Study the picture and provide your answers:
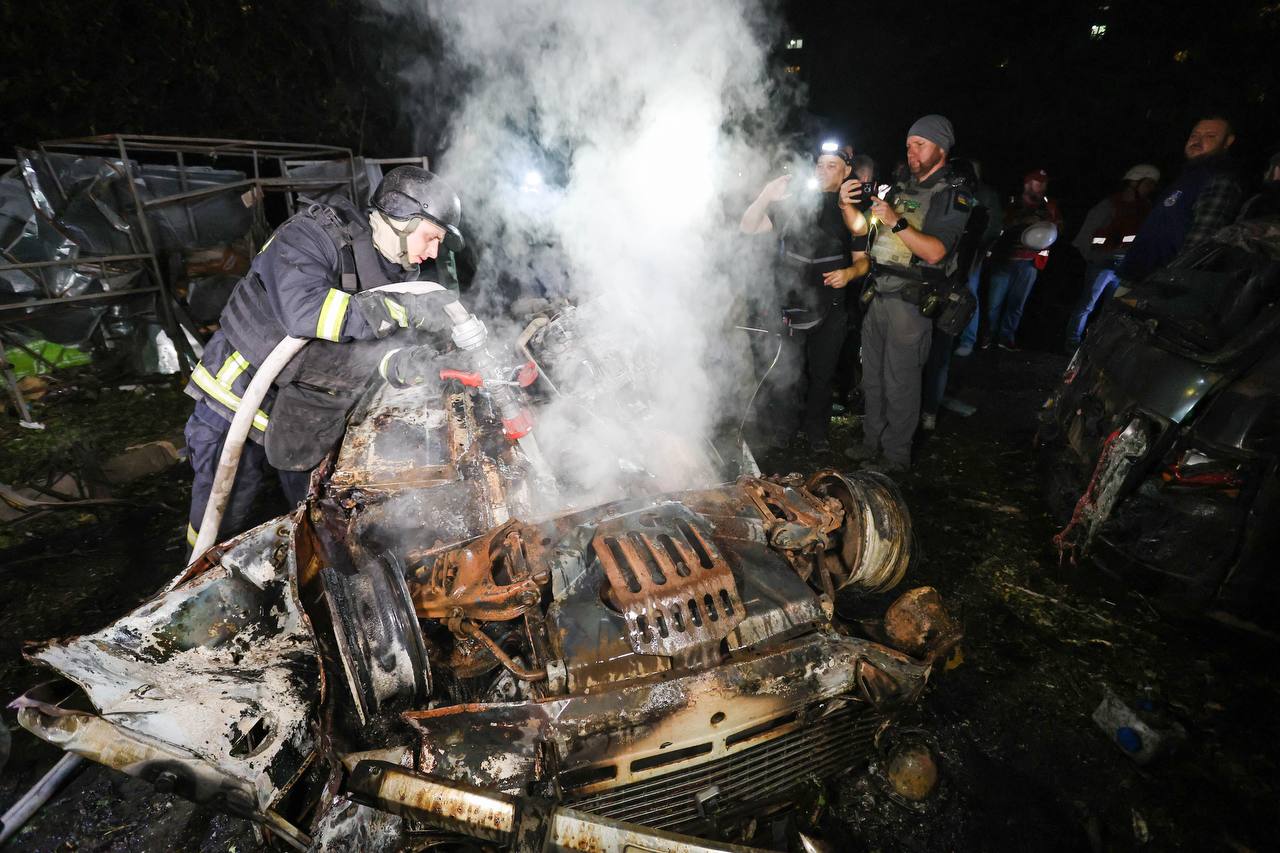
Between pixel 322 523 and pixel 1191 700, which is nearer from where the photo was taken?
pixel 322 523

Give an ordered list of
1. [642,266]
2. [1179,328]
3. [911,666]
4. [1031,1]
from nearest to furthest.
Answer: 1. [911,666]
2. [1179,328]
3. [642,266]
4. [1031,1]

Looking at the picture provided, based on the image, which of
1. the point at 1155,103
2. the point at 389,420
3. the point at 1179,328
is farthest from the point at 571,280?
the point at 1155,103

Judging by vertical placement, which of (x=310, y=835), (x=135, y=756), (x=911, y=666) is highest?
(x=911, y=666)

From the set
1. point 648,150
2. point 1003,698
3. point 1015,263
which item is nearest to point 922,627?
point 1003,698

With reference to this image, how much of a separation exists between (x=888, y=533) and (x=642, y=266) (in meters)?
2.63

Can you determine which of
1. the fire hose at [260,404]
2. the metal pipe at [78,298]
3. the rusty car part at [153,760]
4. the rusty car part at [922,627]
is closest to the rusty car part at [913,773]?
the rusty car part at [922,627]

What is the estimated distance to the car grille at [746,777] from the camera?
1729 millimetres

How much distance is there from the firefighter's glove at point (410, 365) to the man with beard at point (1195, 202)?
5561mm

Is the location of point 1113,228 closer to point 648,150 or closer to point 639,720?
point 648,150

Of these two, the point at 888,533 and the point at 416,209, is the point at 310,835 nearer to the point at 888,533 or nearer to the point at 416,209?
the point at 888,533

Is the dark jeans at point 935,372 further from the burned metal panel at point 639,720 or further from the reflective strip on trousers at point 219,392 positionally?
the reflective strip on trousers at point 219,392

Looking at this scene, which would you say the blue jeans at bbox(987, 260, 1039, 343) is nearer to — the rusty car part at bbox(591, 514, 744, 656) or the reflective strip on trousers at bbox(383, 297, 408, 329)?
the rusty car part at bbox(591, 514, 744, 656)

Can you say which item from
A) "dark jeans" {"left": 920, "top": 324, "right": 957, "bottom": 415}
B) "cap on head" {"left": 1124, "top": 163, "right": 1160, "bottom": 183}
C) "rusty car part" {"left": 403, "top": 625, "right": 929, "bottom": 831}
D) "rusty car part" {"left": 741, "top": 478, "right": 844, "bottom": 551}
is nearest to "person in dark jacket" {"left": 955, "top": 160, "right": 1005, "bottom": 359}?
"dark jeans" {"left": 920, "top": 324, "right": 957, "bottom": 415}

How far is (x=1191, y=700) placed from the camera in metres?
2.65
